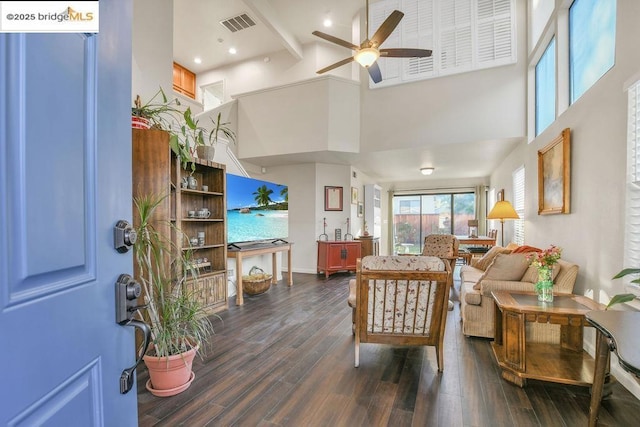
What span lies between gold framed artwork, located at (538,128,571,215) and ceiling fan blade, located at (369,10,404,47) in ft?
6.73

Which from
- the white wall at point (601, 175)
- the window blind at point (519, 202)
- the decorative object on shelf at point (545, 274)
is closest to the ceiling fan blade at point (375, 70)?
the white wall at point (601, 175)

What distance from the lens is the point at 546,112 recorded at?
3.77 metres

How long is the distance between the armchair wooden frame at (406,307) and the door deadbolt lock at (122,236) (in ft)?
5.53

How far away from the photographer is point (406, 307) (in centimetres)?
225

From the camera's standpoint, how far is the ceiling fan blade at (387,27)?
2881 millimetres

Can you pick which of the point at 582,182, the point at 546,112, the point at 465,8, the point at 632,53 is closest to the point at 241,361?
the point at 582,182

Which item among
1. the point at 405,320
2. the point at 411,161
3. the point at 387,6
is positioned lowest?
the point at 405,320

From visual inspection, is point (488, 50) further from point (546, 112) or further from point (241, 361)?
point (241, 361)

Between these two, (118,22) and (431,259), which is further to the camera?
(431,259)

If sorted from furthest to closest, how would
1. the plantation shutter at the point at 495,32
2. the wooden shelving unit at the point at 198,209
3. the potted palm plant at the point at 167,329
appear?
the plantation shutter at the point at 495,32, the wooden shelving unit at the point at 198,209, the potted palm plant at the point at 167,329

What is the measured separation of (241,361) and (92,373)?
1918 millimetres

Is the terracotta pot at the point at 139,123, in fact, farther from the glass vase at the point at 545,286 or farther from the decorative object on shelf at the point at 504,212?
the decorative object on shelf at the point at 504,212

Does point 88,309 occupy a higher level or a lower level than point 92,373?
higher

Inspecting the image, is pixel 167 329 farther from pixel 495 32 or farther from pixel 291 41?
pixel 291 41
